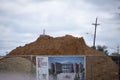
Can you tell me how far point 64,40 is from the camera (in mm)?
25172

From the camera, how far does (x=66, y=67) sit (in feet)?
51.0

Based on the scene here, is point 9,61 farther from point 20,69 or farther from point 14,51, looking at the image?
point 14,51

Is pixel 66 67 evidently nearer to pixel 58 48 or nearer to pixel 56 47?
pixel 58 48

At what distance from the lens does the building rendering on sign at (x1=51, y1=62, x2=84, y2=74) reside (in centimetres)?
1538

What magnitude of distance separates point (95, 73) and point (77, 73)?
521cm

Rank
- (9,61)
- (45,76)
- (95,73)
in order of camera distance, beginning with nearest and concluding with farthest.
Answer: (45,76), (9,61), (95,73)

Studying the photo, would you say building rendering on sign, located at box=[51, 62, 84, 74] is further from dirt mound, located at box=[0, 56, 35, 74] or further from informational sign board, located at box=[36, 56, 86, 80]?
dirt mound, located at box=[0, 56, 35, 74]

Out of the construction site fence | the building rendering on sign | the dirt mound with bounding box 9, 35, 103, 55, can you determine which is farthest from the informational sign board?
the dirt mound with bounding box 9, 35, 103, 55

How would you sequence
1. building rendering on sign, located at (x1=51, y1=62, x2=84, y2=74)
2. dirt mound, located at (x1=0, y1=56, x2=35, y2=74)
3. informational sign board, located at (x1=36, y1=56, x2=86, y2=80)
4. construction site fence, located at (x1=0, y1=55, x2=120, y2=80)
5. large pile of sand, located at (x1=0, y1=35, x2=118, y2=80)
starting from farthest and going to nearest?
large pile of sand, located at (x1=0, y1=35, x2=118, y2=80) < dirt mound, located at (x1=0, y1=56, x2=35, y2=74) < construction site fence, located at (x1=0, y1=55, x2=120, y2=80) < building rendering on sign, located at (x1=51, y1=62, x2=84, y2=74) < informational sign board, located at (x1=36, y1=56, x2=86, y2=80)

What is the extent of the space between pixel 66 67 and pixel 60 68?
0.29m

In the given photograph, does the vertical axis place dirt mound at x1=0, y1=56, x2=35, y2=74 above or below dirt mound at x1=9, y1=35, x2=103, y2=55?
below

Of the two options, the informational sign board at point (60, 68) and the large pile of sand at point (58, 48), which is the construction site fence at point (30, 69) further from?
the informational sign board at point (60, 68)

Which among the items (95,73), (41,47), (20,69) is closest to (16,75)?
(20,69)

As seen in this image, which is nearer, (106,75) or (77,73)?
(77,73)
